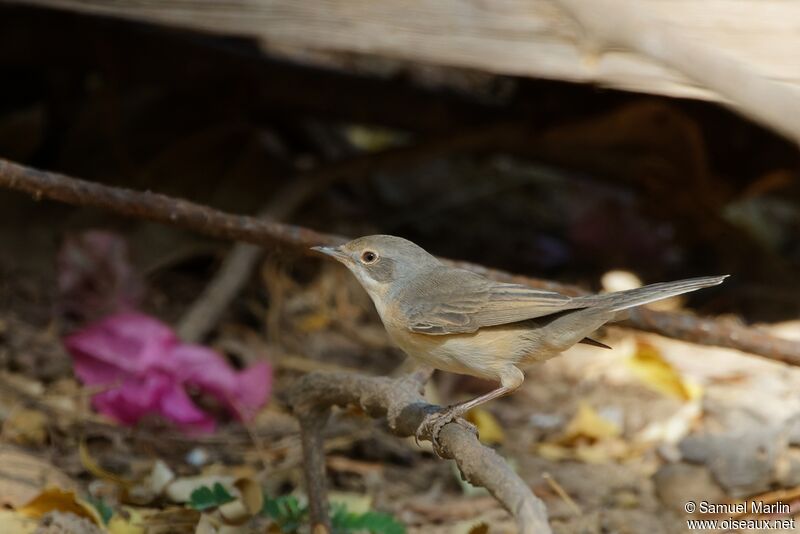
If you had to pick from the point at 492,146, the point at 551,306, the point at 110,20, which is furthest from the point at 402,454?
the point at 110,20

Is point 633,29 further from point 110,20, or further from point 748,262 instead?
point 110,20

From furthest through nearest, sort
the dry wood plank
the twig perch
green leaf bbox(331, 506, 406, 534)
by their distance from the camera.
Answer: the dry wood plank < green leaf bbox(331, 506, 406, 534) < the twig perch

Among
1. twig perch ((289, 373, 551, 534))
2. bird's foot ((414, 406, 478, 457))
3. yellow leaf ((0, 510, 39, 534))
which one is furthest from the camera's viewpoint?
yellow leaf ((0, 510, 39, 534))

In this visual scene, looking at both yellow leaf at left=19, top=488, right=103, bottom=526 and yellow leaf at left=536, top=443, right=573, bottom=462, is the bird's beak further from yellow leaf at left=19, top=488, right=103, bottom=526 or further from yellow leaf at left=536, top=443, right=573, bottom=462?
yellow leaf at left=536, top=443, right=573, bottom=462

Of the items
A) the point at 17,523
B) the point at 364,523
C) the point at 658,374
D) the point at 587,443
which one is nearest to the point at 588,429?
the point at 587,443

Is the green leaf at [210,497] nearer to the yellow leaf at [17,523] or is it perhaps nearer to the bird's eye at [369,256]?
the yellow leaf at [17,523]

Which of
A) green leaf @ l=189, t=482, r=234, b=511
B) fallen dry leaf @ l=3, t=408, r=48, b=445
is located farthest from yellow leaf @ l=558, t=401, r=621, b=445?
fallen dry leaf @ l=3, t=408, r=48, b=445
